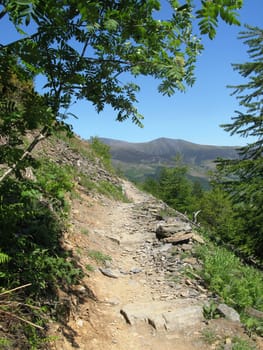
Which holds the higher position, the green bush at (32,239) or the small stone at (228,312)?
the green bush at (32,239)

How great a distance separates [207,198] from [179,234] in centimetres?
2898

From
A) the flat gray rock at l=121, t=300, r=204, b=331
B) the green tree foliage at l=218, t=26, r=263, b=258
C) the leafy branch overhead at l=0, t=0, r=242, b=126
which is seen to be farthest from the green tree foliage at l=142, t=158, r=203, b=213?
the leafy branch overhead at l=0, t=0, r=242, b=126

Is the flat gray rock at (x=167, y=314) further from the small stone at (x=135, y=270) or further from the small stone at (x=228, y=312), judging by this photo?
the small stone at (x=135, y=270)

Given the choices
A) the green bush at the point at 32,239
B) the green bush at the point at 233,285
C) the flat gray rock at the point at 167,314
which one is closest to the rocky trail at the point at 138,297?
the flat gray rock at the point at 167,314

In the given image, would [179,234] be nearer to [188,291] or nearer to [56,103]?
[188,291]

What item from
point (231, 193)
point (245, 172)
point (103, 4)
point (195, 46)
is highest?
point (103, 4)

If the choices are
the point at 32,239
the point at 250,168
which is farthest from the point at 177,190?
the point at 32,239

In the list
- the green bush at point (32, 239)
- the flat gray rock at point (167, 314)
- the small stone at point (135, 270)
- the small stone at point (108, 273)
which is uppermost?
the green bush at point (32, 239)

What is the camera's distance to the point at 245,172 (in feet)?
34.0

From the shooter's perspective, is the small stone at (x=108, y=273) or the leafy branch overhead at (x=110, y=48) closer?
the leafy branch overhead at (x=110, y=48)

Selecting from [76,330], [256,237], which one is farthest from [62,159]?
[76,330]

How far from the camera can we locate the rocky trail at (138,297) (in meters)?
4.80

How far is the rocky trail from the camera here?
4801 mm

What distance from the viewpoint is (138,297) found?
634 centimetres
